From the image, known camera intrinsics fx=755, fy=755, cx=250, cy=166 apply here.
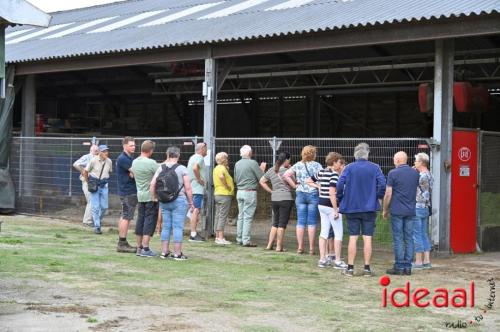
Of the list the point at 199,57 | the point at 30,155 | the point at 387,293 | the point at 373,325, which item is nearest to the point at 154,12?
the point at 30,155

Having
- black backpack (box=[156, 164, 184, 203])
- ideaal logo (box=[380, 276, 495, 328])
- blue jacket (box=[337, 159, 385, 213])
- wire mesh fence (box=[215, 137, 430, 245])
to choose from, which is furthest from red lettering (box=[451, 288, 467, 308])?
black backpack (box=[156, 164, 184, 203])

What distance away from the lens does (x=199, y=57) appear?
50.9 feet

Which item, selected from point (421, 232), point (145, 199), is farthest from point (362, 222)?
point (145, 199)

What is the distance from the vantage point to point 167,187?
421 inches

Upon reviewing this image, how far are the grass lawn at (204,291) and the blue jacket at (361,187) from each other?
947mm

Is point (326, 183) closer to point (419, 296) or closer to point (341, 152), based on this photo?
point (419, 296)

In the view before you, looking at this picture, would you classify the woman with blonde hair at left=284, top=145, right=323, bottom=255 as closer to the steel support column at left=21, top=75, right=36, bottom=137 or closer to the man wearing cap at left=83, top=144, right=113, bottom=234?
the man wearing cap at left=83, top=144, right=113, bottom=234

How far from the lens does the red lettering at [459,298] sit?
8023 millimetres

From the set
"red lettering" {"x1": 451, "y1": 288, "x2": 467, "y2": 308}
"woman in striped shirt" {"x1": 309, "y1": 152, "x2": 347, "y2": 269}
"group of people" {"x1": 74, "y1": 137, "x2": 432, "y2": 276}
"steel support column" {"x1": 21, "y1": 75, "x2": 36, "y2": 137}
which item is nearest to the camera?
"red lettering" {"x1": 451, "y1": 288, "x2": 467, "y2": 308}

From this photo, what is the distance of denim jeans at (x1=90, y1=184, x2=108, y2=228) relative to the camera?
576 inches

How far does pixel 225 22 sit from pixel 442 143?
604 cm

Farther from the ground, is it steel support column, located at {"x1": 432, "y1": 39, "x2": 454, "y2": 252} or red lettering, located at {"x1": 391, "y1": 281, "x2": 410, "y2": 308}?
steel support column, located at {"x1": 432, "y1": 39, "x2": 454, "y2": 252}

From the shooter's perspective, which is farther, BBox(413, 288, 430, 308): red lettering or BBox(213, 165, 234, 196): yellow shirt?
BBox(213, 165, 234, 196): yellow shirt

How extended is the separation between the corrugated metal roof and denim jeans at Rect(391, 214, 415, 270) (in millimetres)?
3520
